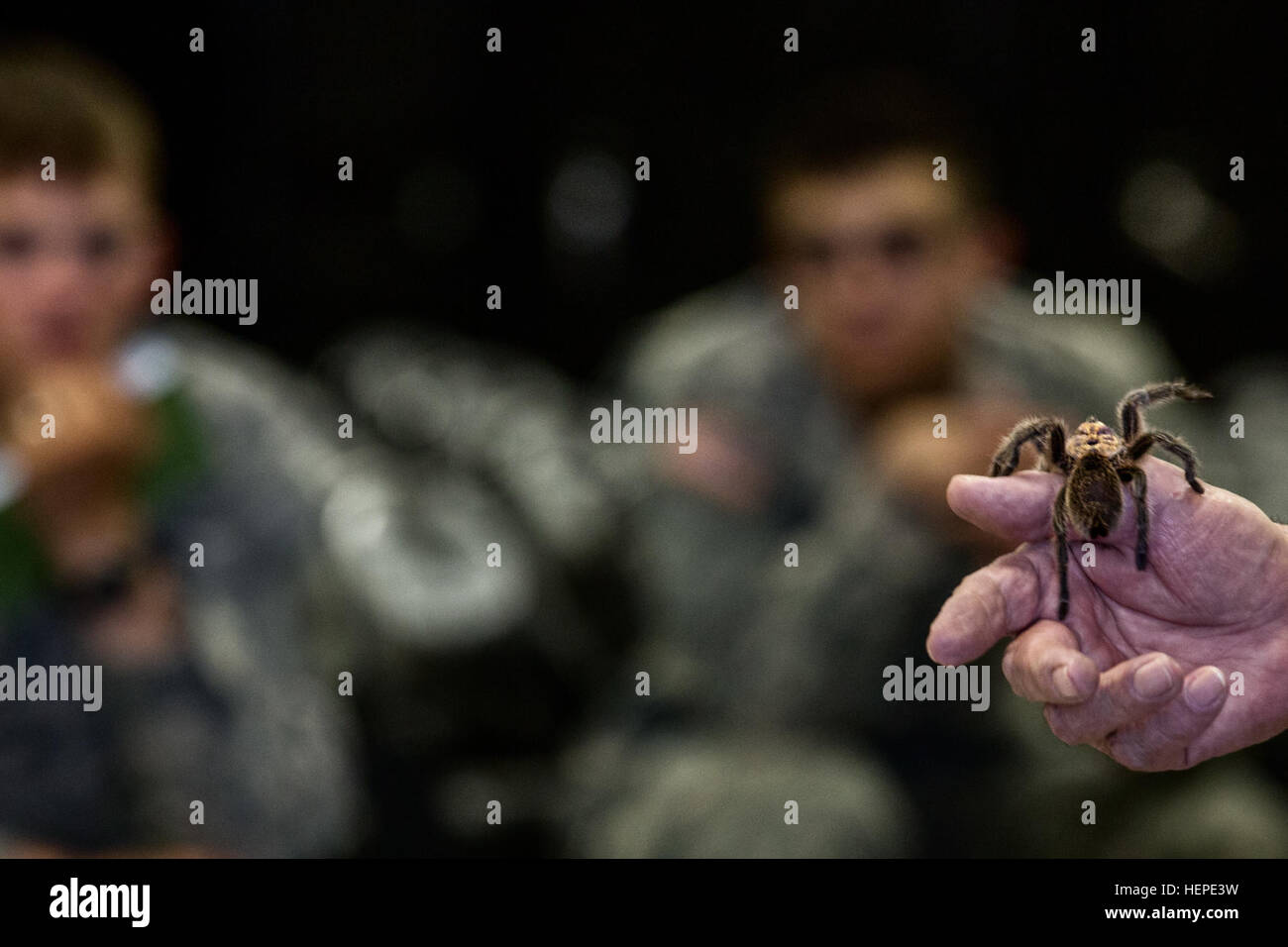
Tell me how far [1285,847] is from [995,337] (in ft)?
5.08

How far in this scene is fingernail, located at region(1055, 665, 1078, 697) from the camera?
4.59 feet

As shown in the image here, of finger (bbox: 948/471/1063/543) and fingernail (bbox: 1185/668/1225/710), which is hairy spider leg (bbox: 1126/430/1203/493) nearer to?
finger (bbox: 948/471/1063/543)

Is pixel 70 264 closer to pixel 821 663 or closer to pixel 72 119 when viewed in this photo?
pixel 72 119

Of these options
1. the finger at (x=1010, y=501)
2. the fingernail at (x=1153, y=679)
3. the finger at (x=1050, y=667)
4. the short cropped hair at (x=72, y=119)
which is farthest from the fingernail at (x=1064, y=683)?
the short cropped hair at (x=72, y=119)

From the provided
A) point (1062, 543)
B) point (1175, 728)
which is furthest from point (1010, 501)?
point (1175, 728)

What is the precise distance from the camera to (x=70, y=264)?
327 centimetres

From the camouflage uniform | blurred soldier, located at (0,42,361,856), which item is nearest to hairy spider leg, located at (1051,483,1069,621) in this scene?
the camouflage uniform

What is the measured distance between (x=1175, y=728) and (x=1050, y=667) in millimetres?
277

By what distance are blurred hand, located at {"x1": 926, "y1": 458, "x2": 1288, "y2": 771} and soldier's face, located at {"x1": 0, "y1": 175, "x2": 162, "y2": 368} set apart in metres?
2.58
